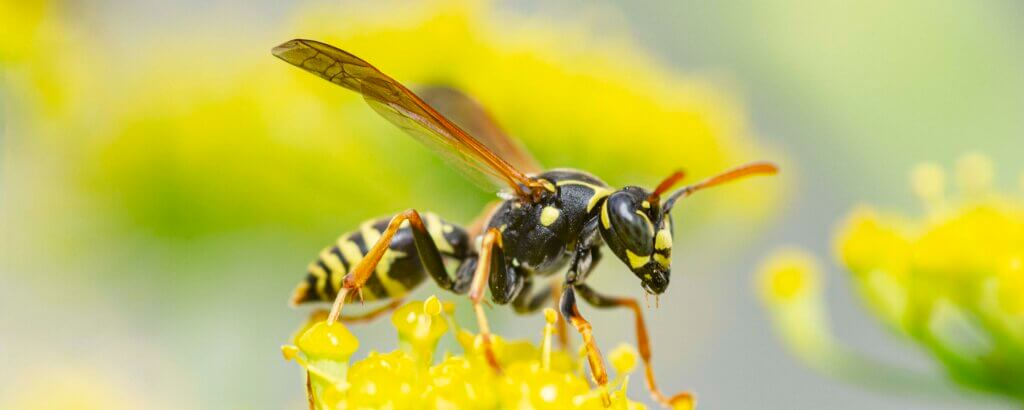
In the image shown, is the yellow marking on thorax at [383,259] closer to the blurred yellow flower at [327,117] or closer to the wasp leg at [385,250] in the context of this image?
the wasp leg at [385,250]

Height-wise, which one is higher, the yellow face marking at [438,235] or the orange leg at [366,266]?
the yellow face marking at [438,235]

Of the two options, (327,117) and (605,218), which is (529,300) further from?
(327,117)

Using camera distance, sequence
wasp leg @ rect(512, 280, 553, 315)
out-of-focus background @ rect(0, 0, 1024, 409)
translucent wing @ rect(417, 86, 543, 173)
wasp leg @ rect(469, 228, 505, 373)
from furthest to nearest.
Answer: out-of-focus background @ rect(0, 0, 1024, 409) → translucent wing @ rect(417, 86, 543, 173) → wasp leg @ rect(512, 280, 553, 315) → wasp leg @ rect(469, 228, 505, 373)

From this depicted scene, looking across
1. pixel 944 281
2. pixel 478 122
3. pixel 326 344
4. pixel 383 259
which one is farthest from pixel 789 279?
pixel 326 344

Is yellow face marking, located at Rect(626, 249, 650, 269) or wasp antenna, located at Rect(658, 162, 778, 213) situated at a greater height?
wasp antenna, located at Rect(658, 162, 778, 213)

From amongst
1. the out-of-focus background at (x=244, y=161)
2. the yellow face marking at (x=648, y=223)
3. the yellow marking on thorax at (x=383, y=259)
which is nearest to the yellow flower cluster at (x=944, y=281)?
the out-of-focus background at (x=244, y=161)

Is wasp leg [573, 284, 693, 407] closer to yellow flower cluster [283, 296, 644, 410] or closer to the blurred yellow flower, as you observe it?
yellow flower cluster [283, 296, 644, 410]

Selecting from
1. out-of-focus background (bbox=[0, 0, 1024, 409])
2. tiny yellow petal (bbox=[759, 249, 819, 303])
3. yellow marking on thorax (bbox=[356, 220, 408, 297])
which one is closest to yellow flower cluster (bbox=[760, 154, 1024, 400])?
tiny yellow petal (bbox=[759, 249, 819, 303])
